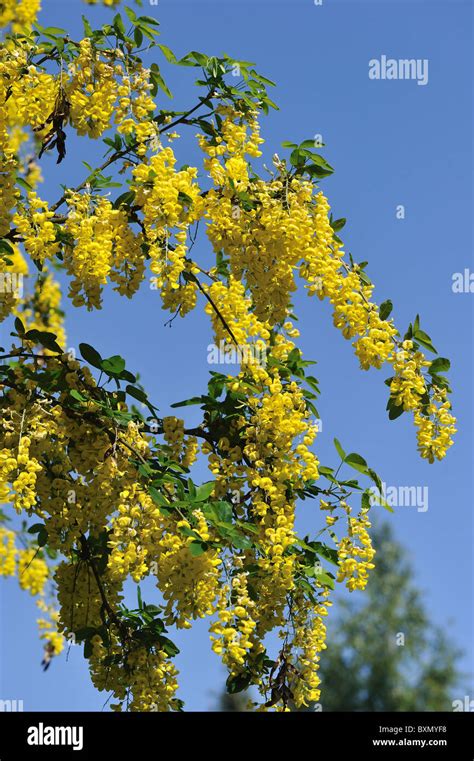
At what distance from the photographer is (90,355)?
5.47 meters

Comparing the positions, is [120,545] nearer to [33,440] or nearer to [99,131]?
[33,440]

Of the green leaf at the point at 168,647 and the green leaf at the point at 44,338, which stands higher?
the green leaf at the point at 44,338

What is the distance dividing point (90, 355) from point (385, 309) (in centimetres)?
156

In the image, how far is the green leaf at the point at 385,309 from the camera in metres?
5.54

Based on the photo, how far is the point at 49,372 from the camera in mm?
5418

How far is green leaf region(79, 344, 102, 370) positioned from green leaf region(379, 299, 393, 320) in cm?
150

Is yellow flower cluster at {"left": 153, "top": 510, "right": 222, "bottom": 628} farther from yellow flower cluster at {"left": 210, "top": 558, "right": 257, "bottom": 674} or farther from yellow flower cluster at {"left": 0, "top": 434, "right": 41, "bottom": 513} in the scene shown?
yellow flower cluster at {"left": 0, "top": 434, "right": 41, "bottom": 513}

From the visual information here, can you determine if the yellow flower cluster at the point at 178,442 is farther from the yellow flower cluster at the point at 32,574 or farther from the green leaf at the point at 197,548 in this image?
the yellow flower cluster at the point at 32,574

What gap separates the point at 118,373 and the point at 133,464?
564 mm

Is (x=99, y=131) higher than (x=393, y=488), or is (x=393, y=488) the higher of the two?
(x=99, y=131)

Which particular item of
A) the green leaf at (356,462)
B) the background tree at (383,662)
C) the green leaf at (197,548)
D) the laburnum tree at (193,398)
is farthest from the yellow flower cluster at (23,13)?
the background tree at (383,662)

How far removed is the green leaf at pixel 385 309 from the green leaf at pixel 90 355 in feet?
4.91
